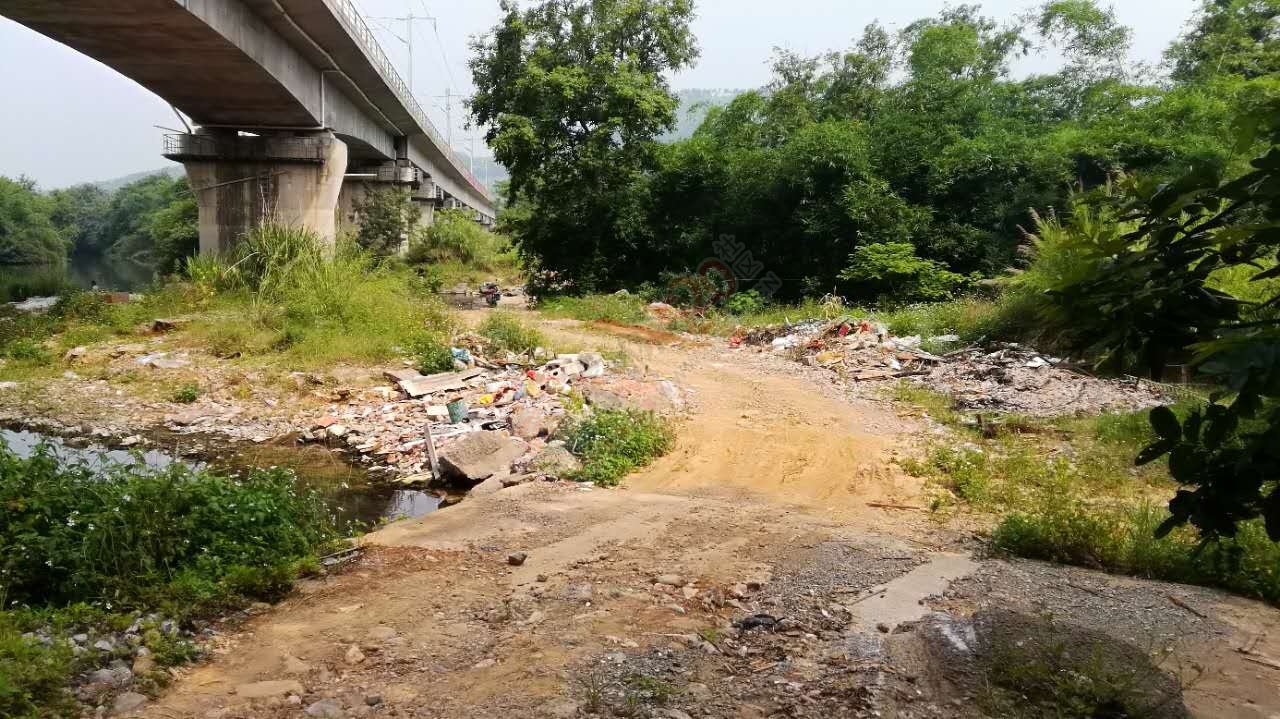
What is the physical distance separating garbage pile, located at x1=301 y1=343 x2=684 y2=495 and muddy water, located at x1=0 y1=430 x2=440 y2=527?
0.35 metres

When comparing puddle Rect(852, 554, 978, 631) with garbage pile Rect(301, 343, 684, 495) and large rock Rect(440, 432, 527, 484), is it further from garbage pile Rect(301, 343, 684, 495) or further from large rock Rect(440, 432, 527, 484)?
large rock Rect(440, 432, 527, 484)

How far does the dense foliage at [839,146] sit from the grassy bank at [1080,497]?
31.0ft

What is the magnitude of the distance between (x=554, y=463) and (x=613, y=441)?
0.70 metres

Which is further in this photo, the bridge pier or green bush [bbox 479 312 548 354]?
the bridge pier

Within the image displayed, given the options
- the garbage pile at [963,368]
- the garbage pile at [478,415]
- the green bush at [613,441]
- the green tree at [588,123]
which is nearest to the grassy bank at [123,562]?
the garbage pile at [478,415]

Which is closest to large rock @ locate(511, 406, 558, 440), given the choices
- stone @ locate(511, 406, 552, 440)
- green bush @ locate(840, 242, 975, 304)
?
stone @ locate(511, 406, 552, 440)

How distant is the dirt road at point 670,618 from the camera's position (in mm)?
3318

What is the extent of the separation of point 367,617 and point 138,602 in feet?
3.96

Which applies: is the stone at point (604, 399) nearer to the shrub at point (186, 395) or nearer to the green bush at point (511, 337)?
the green bush at point (511, 337)

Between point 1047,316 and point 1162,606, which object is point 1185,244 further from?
point 1162,606

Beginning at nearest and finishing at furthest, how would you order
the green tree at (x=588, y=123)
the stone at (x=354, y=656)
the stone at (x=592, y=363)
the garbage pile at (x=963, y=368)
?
the stone at (x=354, y=656), the garbage pile at (x=963, y=368), the stone at (x=592, y=363), the green tree at (x=588, y=123)

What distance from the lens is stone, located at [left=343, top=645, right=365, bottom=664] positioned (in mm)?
3863

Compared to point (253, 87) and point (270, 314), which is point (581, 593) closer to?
point (270, 314)

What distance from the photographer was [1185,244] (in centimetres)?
225
